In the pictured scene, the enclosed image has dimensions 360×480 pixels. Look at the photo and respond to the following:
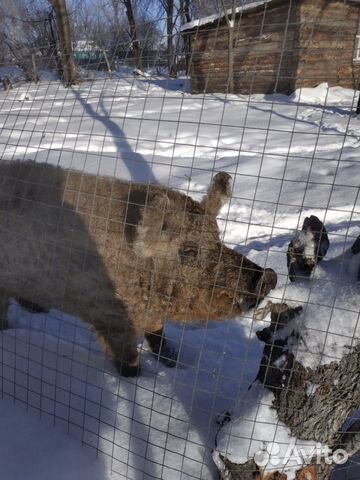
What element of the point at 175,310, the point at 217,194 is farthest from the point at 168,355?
the point at 217,194

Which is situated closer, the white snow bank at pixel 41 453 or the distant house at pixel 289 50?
the distant house at pixel 289 50

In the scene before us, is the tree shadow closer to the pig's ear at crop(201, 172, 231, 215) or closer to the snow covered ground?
the pig's ear at crop(201, 172, 231, 215)

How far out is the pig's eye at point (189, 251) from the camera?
3076 mm

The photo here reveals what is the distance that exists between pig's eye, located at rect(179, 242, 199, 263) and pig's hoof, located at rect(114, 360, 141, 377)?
995mm

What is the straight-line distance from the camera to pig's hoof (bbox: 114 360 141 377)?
3350mm

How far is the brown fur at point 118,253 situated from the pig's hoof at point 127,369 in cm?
2

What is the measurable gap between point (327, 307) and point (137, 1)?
2782 centimetres

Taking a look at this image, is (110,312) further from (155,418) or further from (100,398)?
(155,418)

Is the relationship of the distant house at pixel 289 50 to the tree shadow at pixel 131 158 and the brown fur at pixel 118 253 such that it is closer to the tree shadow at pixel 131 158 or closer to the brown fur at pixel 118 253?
the brown fur at pixel 118 253

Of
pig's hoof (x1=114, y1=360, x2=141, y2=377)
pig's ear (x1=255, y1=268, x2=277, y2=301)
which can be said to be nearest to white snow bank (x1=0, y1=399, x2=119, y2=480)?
pig's hoof (x1=114, y1=360, x2=141, y2=377)

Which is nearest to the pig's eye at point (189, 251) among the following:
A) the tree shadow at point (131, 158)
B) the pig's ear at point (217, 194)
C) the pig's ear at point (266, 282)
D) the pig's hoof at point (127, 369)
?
the pig's ear at point (217, 194)

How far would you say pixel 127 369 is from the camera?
341 centimetres

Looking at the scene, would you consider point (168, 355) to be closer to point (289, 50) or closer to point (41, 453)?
point (41, 453)

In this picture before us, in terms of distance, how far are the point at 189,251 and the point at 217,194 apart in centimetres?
54
